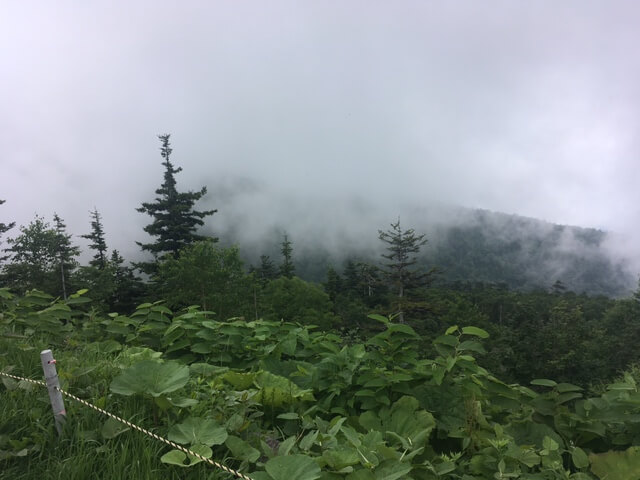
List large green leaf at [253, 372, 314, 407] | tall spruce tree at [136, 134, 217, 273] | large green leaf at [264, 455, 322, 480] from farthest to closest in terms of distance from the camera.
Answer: tall spruce tree at [136, 134, 217, 273]
large green leaf at [253, 372, 314, 407]
large green leaf at [264, 455, 322, 480]

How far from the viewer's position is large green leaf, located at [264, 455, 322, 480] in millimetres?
1483

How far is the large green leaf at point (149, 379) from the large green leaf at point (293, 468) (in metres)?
0.82

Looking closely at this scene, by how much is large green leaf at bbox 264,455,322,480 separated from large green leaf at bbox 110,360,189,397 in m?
0.82

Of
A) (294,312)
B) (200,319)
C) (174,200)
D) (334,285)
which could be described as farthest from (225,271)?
(334,285)

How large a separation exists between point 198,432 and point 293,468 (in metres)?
0.67

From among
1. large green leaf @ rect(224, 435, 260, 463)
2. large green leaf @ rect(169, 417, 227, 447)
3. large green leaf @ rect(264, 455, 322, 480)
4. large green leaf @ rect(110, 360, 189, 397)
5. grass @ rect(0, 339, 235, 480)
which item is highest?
large green leaf @ rect(110, 360, 189, 397)

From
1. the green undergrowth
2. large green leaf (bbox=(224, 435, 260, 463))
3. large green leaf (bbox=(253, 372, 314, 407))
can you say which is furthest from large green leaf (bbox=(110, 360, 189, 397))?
large green leaf (bbox=(253, 372, 314, 407))

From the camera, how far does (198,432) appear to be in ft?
6.26

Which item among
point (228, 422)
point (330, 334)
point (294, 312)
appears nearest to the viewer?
point (228, 422)

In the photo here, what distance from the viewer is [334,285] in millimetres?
77625

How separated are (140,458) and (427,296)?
55508mm

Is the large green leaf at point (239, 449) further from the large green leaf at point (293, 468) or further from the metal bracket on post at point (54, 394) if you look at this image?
the metal bracket on post at point (54, 394)

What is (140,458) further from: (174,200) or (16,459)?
(174,200)

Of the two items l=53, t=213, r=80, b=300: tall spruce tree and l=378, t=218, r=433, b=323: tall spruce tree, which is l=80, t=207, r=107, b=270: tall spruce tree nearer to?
l=53, t=213, r=80, b=300: tall spruce tree
